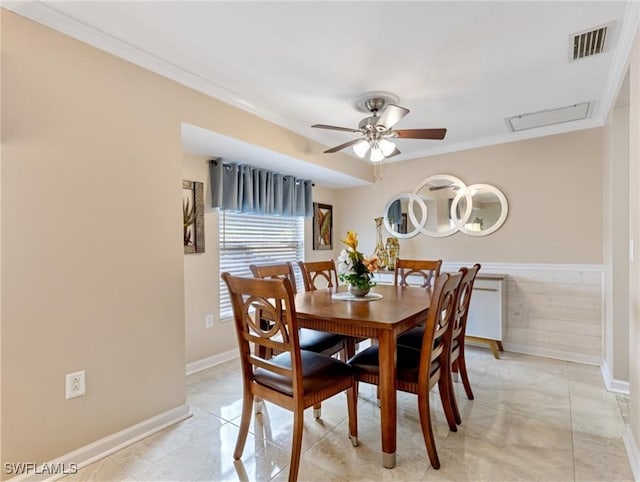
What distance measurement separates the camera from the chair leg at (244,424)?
176 centimetres

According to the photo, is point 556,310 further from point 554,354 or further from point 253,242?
point 253,242

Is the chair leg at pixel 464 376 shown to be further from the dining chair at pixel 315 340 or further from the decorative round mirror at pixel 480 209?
the decorative round mirror at pixel 480 209

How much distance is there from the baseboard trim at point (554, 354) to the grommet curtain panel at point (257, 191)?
276cm

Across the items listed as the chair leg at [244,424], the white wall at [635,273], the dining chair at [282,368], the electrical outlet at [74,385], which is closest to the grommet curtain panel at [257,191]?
the dining chair at [282,368]

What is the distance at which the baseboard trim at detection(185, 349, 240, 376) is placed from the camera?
301 cm

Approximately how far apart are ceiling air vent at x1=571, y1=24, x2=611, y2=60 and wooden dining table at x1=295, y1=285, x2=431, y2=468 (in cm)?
178

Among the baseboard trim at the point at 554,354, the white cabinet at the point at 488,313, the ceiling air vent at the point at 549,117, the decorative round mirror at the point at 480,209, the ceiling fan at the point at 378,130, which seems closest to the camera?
the ceiling fan at the point at 378,130

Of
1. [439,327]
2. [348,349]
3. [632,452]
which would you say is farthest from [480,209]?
[632,452]

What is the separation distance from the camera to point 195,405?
2.38 m

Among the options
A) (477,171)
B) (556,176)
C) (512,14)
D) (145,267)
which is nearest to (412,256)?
(477,171)

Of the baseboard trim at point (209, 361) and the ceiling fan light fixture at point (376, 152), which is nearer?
the ceiling fan light fixture at point (376, 152)

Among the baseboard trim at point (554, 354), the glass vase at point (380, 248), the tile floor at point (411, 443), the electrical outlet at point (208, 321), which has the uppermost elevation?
the glass vase at point (380, 248)

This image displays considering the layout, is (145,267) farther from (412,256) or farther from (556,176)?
(556,176)

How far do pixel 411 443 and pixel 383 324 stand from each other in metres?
0.84
